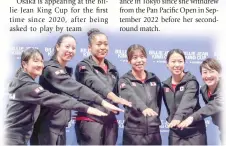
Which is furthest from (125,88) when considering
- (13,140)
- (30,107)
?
(13,140)

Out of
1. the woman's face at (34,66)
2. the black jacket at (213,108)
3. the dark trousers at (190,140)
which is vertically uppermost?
the woman's face at (34,66)

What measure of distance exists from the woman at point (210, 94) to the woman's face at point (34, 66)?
1.92 ft

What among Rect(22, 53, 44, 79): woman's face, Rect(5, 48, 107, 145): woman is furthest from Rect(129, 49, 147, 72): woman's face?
Rect(22, 53, 44, 79): woman's face

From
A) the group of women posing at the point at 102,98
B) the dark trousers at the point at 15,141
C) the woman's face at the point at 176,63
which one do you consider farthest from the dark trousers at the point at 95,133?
the woman's face at the point at 176,63

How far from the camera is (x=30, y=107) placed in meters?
1.45

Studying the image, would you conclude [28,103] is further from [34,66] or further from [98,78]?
[98,78]

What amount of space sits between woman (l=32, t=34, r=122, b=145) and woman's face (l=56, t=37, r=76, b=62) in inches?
1.4

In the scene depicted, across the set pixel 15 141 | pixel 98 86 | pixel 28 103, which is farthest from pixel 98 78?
pixel 15 141

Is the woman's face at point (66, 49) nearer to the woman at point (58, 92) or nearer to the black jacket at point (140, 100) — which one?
the woman at point (58, 92)

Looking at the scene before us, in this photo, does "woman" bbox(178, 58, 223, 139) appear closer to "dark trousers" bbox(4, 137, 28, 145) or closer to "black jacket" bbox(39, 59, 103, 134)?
"black jacket" bbox(39, 59, 103, 134)

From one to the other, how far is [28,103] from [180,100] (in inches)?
23.0

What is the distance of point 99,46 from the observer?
4.89ft

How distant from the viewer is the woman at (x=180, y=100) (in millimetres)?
1469

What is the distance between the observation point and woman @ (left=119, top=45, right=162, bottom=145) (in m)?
1.46
